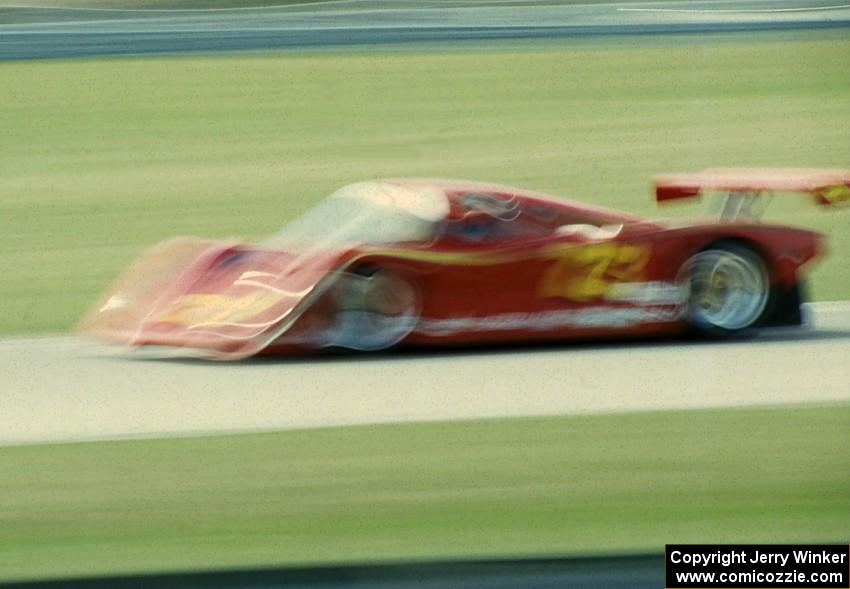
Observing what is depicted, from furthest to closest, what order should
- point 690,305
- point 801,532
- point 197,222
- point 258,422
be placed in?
point 197,222 < point 690,305 < point 258,422 < point 801,532

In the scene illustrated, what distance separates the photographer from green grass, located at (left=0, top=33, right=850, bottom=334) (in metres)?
10.1

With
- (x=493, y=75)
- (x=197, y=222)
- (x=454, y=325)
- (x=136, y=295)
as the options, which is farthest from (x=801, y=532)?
(x=493, y=75)

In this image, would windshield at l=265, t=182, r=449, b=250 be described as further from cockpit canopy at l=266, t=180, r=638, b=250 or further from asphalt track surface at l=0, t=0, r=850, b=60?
asphalt track surface at l=0, t=0, r=850, b=60

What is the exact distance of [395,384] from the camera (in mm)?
5391

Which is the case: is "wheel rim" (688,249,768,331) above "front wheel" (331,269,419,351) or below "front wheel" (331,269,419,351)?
above

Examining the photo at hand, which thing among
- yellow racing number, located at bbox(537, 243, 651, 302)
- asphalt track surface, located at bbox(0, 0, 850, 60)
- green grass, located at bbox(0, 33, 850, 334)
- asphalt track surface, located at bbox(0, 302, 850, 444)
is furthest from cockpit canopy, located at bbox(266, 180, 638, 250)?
green grass, located at bbox(0, 33, 850, 334)

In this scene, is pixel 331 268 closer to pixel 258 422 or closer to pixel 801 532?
pixel 258 422

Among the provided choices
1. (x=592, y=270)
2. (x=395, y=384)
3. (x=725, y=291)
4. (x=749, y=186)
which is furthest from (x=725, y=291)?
(x=395, y=384)

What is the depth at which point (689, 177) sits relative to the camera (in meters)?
6.66

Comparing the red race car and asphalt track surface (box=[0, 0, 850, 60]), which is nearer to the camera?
the red race car

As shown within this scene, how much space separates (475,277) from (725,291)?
1069 millimetres

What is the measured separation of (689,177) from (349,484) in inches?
124

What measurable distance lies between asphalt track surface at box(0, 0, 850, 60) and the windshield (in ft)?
2.51

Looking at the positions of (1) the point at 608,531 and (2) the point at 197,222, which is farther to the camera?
(2) the point at 197,222
